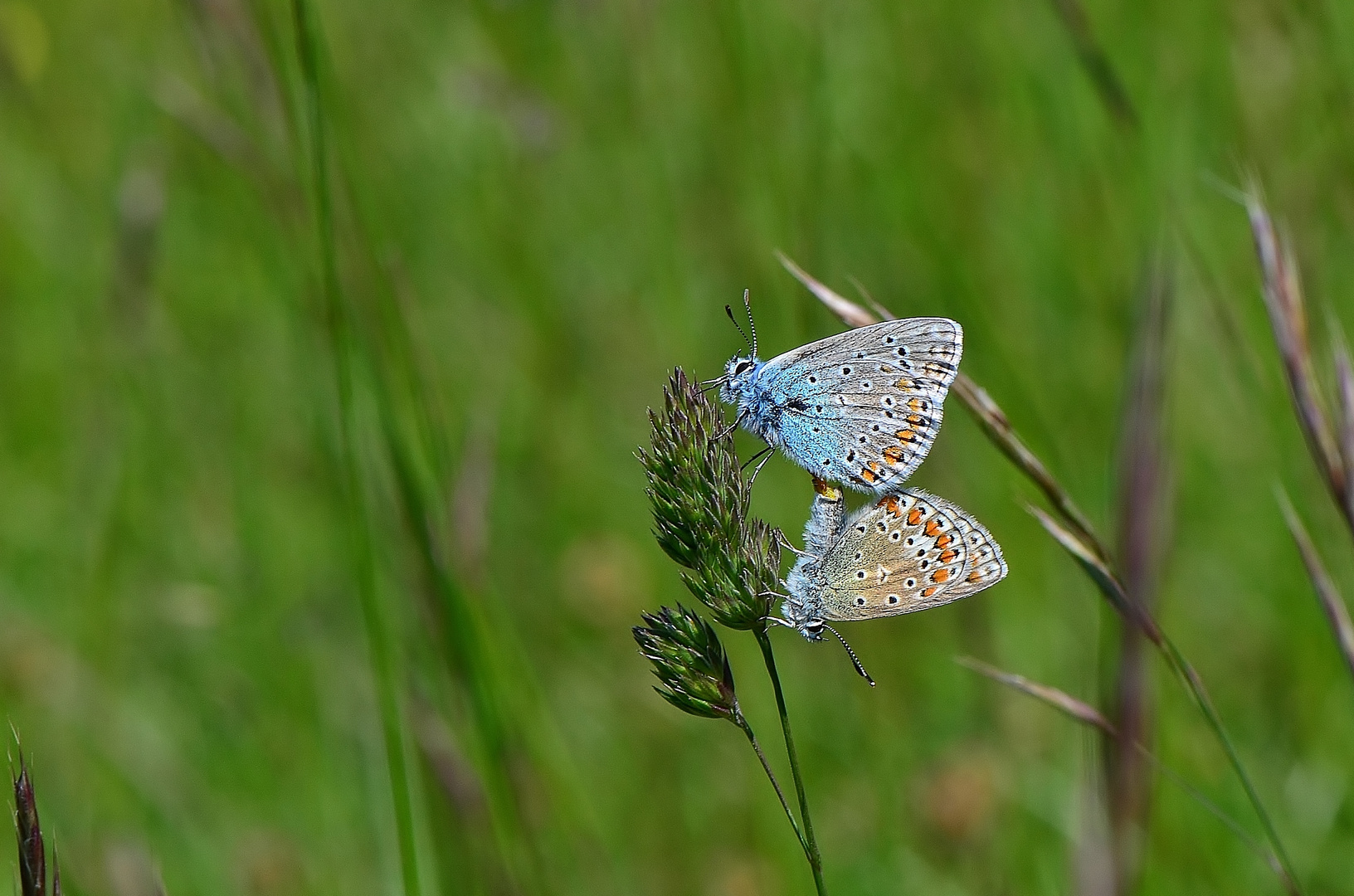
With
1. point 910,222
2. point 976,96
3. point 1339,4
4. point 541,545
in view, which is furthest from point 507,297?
point 1339,4

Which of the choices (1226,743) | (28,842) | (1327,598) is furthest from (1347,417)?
(28,842)

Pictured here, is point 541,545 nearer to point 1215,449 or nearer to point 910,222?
point 910,222

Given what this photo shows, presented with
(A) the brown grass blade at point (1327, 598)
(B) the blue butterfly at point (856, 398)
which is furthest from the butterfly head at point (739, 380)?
(A) the brown grass blade at point (1327, 598)

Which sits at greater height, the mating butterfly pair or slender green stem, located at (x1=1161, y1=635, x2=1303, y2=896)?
the mating butterfly pair

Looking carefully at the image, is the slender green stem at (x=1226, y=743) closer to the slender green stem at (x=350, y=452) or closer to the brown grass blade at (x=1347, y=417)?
the brown grass blade at (x=1347, y=417)

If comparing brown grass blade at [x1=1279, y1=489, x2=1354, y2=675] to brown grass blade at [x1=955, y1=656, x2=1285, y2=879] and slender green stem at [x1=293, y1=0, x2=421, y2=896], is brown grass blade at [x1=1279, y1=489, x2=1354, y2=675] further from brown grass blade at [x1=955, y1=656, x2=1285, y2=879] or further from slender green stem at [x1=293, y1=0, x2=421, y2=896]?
slender green stem at [x1=293, y1=0, x2=421, y2=896]

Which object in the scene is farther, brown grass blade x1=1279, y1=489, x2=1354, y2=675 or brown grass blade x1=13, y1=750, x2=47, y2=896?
brown grass blade x1=1279, y1=489, x2=1354, y2=675

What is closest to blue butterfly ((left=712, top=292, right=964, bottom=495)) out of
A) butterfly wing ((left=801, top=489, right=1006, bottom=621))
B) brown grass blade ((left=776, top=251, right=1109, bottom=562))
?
butterfly wing ((left=801, top=489, right=1006, bottom=621))
